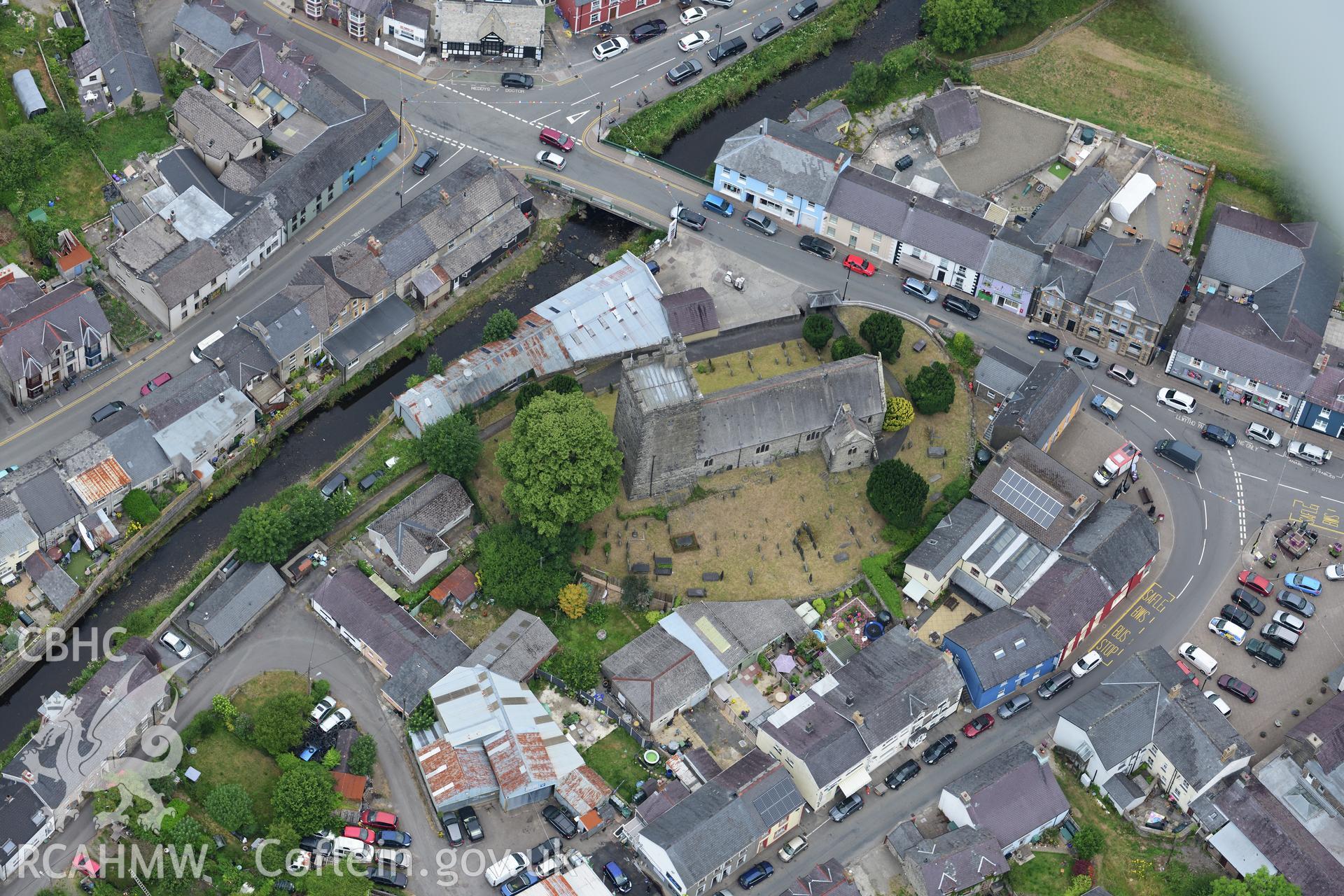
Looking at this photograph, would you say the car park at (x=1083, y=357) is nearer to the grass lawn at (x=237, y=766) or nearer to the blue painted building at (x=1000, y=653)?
the blue painted building at (x=1000, y=653)

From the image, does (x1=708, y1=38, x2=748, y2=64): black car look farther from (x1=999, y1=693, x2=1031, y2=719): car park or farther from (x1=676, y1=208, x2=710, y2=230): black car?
(x1=999, y1=693, x2=1031, y2=719): car park

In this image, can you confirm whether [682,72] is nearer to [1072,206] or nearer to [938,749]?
[1072,206]

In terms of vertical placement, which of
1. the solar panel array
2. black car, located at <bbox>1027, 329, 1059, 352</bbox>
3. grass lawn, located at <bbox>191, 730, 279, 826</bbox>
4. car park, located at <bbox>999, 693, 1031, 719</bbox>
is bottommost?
grass lawn, located at <bbox>191, 730, 279, 826</bbox>

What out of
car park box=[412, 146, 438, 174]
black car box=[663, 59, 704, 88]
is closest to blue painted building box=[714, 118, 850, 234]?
black car box=[663, 59, 704, 88]

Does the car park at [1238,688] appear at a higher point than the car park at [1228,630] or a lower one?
lower

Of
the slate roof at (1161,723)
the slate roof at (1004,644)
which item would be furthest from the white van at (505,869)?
the slate roof at (1161,723)

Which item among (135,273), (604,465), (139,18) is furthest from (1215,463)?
(139,18)
